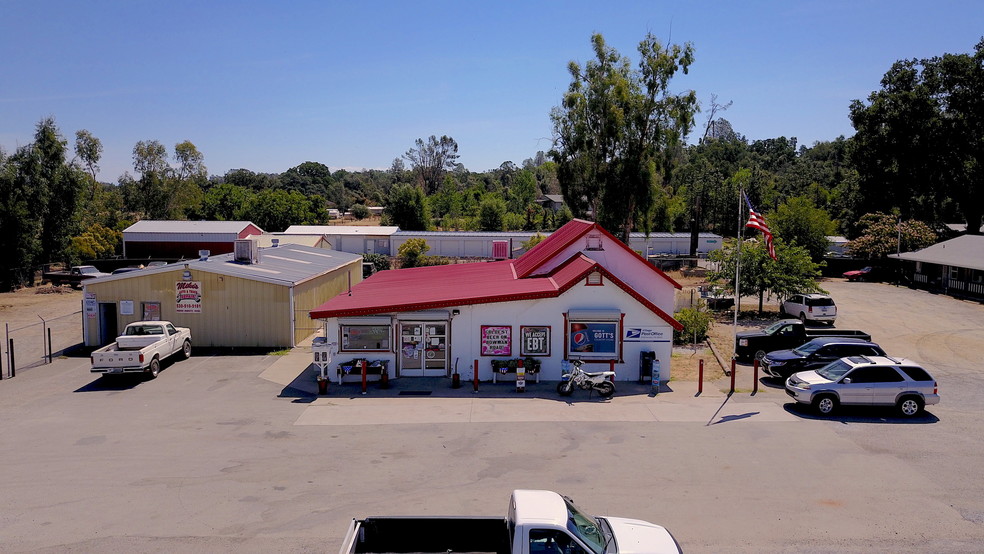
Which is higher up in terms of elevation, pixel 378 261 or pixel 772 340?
pixel 378 261

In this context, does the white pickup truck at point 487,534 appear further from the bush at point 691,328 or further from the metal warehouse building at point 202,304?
the bush at point 691,328

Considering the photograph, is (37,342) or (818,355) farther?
(37,342)

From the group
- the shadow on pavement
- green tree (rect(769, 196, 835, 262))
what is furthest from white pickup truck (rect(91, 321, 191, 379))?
green tree (rect(769, 196, 835, 262))

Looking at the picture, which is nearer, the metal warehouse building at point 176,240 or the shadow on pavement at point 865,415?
the shadow on pavement at point 865,415

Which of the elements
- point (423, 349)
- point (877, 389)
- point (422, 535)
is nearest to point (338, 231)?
point (423, 349)

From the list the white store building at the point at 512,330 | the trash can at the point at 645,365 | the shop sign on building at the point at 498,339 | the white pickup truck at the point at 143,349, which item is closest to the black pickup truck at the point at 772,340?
the white store building at the point at 512,330

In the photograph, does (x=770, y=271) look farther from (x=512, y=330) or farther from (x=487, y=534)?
(x=487, y=534)
